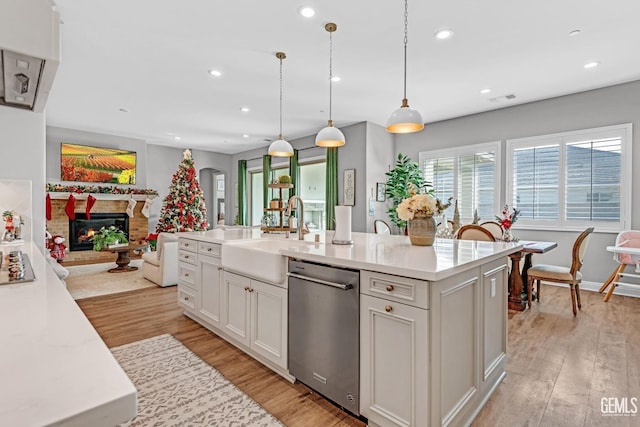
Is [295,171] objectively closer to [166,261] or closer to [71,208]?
[166,261]

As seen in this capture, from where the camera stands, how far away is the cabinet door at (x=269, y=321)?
7.10 ft

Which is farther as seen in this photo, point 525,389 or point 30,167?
point 30,167

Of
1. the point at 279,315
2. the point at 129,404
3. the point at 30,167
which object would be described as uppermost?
the point at 30,167

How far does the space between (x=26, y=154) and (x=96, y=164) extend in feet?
16.2

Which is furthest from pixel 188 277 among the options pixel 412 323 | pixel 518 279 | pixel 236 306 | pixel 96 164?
pixel 96 164

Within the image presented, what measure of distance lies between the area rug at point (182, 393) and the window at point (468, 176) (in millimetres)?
5107

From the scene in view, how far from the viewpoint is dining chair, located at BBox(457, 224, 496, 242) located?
3574 millimetres

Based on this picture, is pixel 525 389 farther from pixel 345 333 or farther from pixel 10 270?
pixel 10 270

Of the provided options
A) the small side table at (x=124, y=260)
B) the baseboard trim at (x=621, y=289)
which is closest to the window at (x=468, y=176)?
the baseboard trim at (x=621, y=289)

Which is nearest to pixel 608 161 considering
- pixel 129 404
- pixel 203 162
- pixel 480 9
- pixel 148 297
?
pixel 480 9

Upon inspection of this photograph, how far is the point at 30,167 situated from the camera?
294cm

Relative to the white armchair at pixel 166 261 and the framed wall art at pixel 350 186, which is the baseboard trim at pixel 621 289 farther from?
the white armchair at pixel 166 261

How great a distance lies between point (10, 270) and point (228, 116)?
522cm

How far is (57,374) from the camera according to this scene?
0.53 meters
